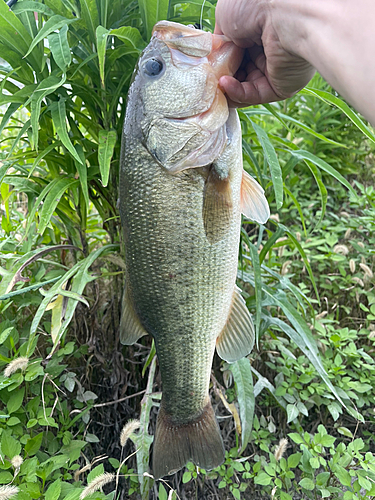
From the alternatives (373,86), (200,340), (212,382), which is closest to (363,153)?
(212,382)

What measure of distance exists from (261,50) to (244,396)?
3.69 feet

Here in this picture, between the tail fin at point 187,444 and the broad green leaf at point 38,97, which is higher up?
the broad green leaf at point 38,97

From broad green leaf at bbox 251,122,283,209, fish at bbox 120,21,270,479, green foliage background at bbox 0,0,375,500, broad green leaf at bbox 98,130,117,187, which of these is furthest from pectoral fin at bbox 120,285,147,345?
broad green leaf at bbox 251,122,283,209

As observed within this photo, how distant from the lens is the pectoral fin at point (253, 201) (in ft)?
3.62

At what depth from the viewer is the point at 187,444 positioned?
119 centimetres

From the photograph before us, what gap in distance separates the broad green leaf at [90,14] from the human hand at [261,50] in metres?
0.46

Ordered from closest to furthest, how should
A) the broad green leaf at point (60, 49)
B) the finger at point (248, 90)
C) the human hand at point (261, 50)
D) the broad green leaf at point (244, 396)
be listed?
the human hand at point (261, 50)
the finger at point (248, 90)
the broad green leaf at point (60, 49)
the broad green leaf at point (244, 396)

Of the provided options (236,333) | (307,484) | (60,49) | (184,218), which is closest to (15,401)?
(236,333)

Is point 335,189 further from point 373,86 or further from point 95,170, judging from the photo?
point 373,86

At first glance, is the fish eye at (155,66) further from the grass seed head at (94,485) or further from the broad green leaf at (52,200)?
the grass seed head at (94,485)

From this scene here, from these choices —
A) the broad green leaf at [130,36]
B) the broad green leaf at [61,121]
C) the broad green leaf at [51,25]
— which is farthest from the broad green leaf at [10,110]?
the broad green leaf at [130,36]

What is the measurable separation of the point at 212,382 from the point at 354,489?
0.59 metres

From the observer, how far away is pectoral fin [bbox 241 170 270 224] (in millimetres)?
1104

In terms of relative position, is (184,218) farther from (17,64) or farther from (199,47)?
(17,64)
